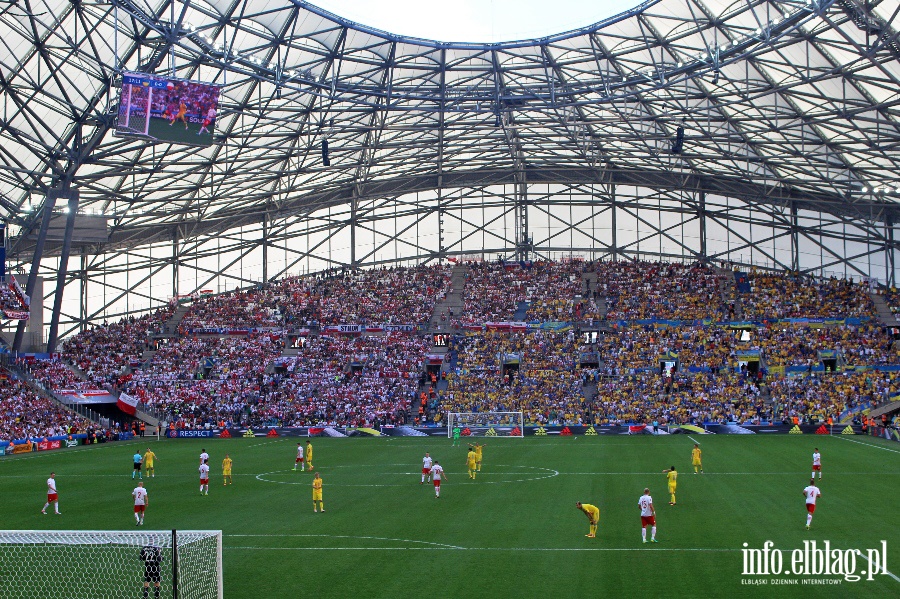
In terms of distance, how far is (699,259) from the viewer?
8594 cm

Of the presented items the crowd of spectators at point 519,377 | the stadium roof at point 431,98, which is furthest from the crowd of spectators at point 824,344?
the crowd of spectators at point 519,377

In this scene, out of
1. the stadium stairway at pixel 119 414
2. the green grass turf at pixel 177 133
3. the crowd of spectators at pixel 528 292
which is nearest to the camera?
the green grass turf at pixel 177 133

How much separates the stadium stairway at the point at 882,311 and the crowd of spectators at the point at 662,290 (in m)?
11.7

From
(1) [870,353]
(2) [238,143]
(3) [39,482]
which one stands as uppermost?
(2) [238,143]

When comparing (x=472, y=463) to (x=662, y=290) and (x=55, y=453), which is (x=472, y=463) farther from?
(x=662, y=290)

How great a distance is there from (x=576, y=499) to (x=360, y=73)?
115 ft

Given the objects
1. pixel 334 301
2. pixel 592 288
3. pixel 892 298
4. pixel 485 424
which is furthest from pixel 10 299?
pixel 892 298

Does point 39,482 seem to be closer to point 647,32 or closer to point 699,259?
point 647,32

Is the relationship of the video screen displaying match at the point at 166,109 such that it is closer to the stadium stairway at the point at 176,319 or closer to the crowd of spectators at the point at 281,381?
the crowd of spectators at the point at 281,381

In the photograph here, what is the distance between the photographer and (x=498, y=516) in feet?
89.8

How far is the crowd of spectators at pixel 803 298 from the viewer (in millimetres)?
75750

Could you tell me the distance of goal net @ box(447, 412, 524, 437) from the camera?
61656mm

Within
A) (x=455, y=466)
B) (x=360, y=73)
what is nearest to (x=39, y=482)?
(x=455, y=466)

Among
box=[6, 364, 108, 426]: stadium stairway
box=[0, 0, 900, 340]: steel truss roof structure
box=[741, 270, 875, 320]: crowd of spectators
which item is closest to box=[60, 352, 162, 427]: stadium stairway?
box=[6, 364, 108, 426]: stadium stairway
